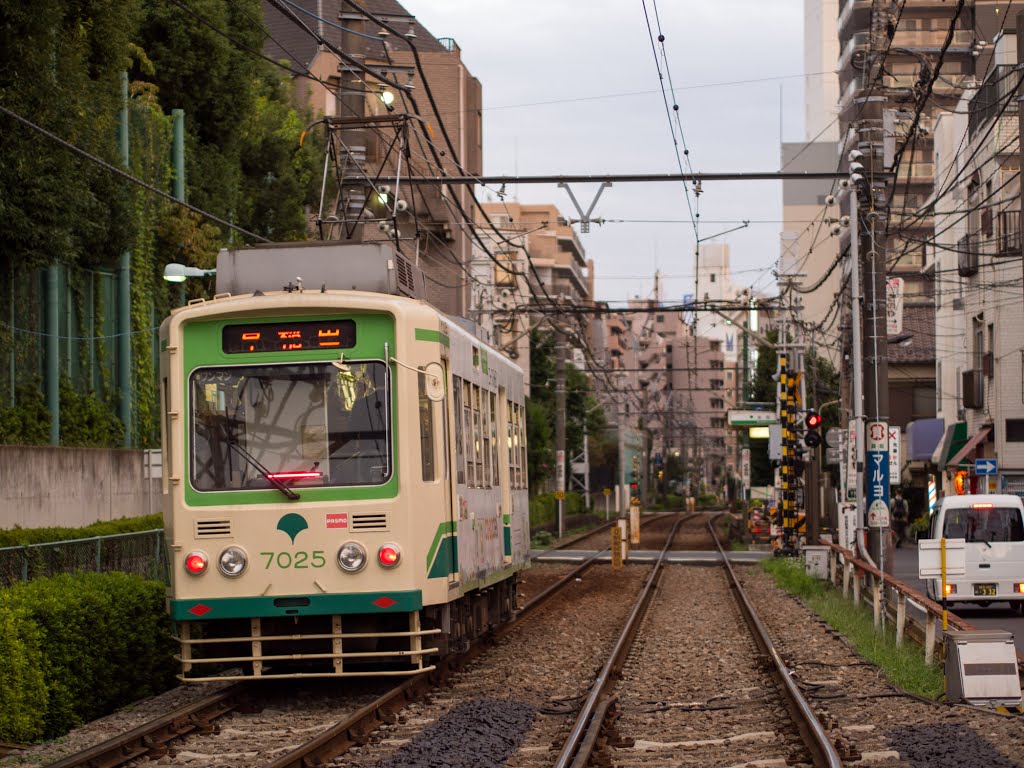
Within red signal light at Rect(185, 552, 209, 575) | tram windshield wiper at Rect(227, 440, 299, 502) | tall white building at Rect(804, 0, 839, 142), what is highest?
tall white building at Rect(804, 0, 839, 142)

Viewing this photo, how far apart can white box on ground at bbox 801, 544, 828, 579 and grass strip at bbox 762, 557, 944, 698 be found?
20 cm

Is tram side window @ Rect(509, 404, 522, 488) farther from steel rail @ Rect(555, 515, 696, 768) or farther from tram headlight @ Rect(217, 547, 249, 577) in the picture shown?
tram headlight @ Rect(217, 547, 249, 577)

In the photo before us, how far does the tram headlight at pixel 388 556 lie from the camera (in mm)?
12492

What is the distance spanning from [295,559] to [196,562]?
0.83 meters

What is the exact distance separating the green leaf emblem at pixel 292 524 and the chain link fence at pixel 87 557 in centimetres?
151

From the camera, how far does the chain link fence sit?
49.2ft

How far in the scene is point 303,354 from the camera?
41.9 ft

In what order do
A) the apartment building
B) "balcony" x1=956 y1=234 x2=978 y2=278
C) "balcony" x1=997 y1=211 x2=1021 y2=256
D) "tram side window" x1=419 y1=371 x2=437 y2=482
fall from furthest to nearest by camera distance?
"balcony" x1=956 y1=234 x2=978 y2=278
the apartment building
"balcony" x1=997 y1=211 x2=1021 y2=256
"tram side window" x1=419 y1=371 x2=437 y2=482

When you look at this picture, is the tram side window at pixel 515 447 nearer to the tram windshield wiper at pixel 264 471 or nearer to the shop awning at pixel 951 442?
the tram windshield wiper at pixel 264 471

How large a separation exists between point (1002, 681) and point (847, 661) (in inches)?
168

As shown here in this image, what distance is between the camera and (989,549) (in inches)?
939

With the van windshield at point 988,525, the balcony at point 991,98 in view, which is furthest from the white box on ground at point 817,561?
the balcony at point 991,98

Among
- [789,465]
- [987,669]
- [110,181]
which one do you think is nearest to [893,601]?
[987,669]

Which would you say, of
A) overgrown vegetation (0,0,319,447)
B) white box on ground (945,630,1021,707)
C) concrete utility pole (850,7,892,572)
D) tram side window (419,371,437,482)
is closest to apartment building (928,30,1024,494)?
concrete utility pole (850,7,892,572)
